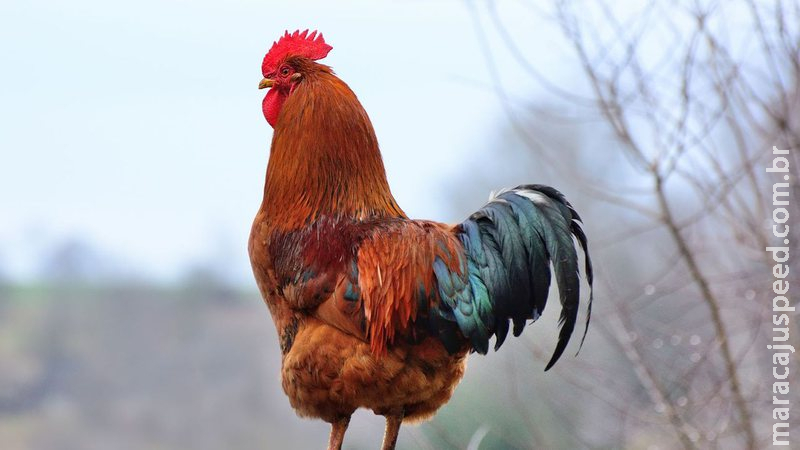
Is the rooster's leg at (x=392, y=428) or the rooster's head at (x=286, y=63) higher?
the rooster's head at (x=286, y=63)

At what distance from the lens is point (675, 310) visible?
506cm

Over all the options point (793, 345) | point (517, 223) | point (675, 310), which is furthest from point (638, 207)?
point (675, 310)

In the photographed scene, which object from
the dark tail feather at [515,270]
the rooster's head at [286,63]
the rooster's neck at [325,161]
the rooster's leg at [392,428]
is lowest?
the rooster's leg at [392,428]

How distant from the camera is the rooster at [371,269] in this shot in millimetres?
2521

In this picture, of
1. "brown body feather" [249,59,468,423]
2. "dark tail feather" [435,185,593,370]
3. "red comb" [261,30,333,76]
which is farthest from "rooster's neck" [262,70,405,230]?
"dark tail feather" [435,185,593,370]

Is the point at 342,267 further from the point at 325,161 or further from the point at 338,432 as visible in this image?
the point at 338,432

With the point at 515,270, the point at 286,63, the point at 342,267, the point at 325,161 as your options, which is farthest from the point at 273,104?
the point at 515,270

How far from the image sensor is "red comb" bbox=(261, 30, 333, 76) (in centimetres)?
283

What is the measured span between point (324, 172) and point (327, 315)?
42 centimetres

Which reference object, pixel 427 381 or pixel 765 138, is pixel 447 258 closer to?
pixel 427 381

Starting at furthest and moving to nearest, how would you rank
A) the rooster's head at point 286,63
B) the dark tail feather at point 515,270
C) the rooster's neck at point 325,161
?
the rooster's head at point 286,63, the rooster's neck at point 325,161, the dark tail feather at point 515,270

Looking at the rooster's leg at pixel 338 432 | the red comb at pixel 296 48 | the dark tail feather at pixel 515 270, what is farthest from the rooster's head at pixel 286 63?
the rooster's leg at pixel 338 432

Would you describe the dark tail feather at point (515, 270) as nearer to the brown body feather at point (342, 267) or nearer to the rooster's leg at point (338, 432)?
the brown body feather at point (342, 267)

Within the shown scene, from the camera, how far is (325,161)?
8.82ft
